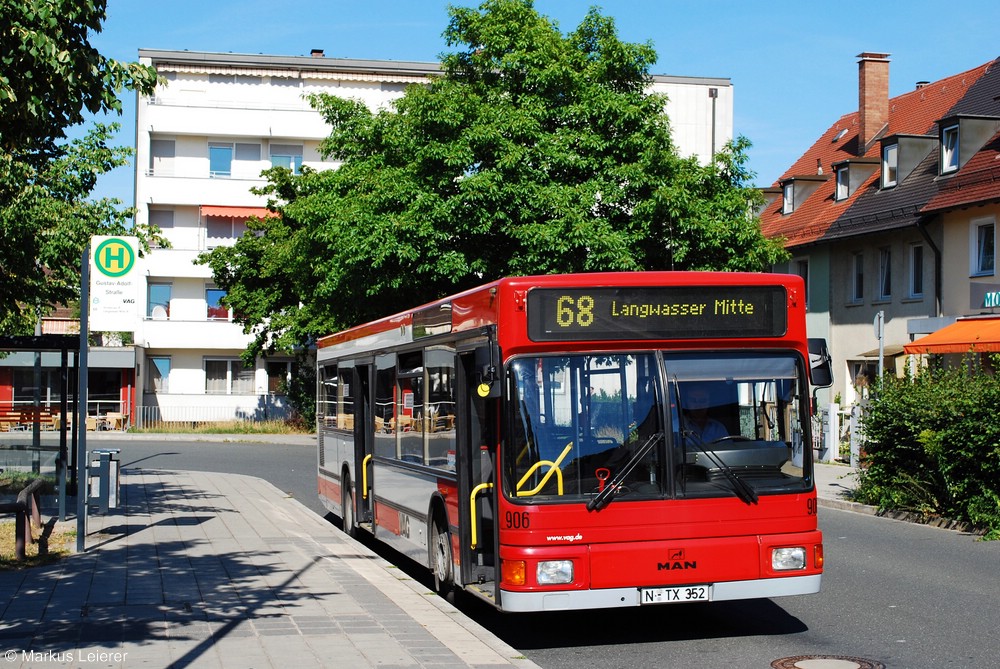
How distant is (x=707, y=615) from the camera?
10.5 m

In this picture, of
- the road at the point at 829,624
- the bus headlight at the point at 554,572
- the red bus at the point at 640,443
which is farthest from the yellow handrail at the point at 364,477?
the bus headlight at the point at 554,572

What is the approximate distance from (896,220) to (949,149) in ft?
7.84

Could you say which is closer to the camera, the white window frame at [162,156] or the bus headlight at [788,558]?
the bus headlight at [788,558]

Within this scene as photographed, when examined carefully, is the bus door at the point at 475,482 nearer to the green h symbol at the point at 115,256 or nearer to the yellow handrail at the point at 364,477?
the green h symbol at the point at 115,256

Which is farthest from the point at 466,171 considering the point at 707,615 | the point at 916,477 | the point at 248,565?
the point at 707,615

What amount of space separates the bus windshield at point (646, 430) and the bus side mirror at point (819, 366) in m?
0.57

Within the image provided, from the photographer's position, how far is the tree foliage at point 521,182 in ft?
95.2

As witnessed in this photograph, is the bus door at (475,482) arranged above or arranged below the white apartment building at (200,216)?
below

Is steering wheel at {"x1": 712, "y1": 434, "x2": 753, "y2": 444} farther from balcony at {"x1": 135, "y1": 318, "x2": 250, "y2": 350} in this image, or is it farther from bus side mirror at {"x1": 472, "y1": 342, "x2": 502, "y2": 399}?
balcony at {"x1": 135, "y1": 318, "x2": 250, "y2": 350}

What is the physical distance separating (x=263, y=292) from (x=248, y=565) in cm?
3674

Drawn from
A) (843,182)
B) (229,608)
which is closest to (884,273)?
(843,182)

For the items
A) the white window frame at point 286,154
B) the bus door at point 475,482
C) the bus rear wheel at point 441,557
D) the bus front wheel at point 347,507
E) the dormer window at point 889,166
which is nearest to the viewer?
the bus door at point 475,482

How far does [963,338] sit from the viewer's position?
29.2 m

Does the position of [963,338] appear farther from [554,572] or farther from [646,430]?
[554,572]
